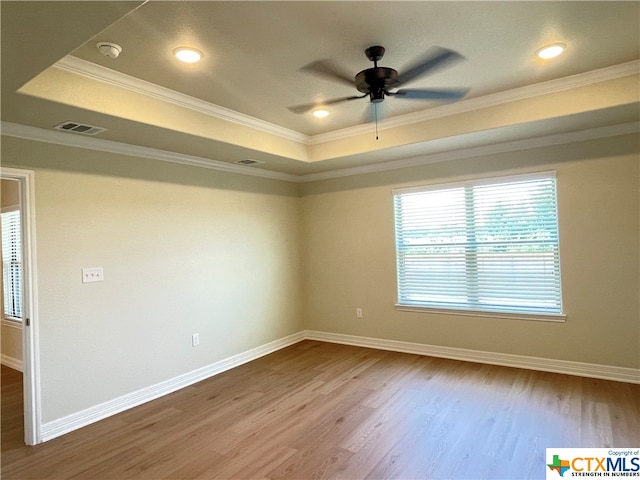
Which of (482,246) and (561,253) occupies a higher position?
(482,246)

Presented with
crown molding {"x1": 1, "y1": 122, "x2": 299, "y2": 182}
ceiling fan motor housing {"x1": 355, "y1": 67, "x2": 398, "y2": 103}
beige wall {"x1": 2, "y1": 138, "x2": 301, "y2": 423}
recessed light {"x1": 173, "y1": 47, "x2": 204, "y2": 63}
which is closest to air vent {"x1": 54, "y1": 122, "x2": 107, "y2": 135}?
crown molding {"x1": 1, "y1": 122, "x2": 299, "y2": 182}

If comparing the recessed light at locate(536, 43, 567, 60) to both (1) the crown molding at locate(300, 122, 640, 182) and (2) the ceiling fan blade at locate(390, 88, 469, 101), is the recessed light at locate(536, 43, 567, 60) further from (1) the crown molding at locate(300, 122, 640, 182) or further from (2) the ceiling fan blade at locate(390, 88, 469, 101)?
(1) the crown molding at locate(300, 122, 640, 182)

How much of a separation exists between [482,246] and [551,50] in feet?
7.42

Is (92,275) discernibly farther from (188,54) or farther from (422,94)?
(422,94)

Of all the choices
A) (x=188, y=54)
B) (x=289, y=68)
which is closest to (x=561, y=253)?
(x=289, y=68)

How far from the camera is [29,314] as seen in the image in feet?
9.81

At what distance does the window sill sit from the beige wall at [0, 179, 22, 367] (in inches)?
192

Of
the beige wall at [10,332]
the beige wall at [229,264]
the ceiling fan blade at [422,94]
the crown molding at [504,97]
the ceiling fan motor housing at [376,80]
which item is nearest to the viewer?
the ceiling fan motor housing at [376,80]

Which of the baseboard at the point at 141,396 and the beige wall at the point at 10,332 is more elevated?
the beige wall at the point at 10,332

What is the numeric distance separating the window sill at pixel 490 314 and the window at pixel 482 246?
0.02 meters

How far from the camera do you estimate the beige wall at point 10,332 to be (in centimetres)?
472

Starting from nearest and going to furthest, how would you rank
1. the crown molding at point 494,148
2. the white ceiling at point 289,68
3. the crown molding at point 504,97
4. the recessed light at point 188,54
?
the white ceiling at point 289,68 → the recessed light at point 188,54 → the crown molding at point 504,97 → the crown molding at point 494,148

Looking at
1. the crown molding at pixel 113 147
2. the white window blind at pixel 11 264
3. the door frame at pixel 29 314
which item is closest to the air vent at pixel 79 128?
the crown molding at pixel 113 147
